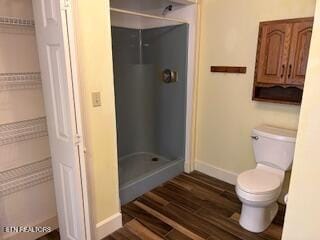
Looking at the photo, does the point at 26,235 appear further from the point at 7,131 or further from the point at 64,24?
the point at 64,24

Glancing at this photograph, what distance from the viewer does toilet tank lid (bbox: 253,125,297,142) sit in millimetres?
1984

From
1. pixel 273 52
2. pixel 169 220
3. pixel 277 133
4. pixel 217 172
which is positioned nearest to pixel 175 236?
pixel 169 220

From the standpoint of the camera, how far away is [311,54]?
2.59 feet

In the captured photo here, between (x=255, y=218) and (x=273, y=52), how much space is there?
147cm

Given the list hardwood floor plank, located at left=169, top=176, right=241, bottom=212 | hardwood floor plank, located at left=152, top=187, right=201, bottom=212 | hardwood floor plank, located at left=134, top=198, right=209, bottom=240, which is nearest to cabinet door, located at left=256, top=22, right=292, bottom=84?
hardwood floor plank, located at left=169, top=176, right=241, bottom=212

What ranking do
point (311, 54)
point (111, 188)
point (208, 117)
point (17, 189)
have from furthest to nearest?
point (208, 117), point (111, 188), point (17, 189), point (311, 54)

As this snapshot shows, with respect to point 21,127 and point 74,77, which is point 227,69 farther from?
point 21,127

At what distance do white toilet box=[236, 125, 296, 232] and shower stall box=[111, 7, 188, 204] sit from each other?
0.99m

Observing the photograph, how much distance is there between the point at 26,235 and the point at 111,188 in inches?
29.6

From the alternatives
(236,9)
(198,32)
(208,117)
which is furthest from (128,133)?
(236,9)

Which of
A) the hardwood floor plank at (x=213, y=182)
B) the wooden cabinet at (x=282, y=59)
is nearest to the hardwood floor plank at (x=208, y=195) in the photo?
the hardwood floor plank at (x=213, y=182)

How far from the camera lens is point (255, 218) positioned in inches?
78.1

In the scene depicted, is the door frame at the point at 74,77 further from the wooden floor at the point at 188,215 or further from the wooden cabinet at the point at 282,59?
the wooden cabinet at the point at 282,59

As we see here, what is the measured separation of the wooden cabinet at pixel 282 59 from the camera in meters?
1.94
